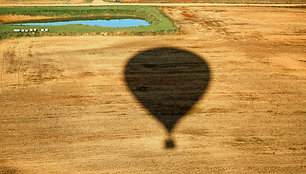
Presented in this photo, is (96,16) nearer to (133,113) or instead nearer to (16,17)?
(16,17)

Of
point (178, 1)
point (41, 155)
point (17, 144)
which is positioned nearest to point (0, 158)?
point (17, 144)

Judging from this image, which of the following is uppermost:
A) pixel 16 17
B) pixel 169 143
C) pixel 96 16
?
pixel 96 16

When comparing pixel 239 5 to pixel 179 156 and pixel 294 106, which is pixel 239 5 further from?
pixel 179 156

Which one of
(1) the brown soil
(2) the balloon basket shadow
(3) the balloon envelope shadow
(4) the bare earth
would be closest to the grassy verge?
(1) the brown soil

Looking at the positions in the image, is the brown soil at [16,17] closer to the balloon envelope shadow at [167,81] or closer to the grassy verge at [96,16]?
the grassy verge at [96,16]

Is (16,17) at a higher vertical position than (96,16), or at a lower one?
lower

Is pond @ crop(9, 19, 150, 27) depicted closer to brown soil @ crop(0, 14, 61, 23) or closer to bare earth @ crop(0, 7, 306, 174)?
brown soil @ crop(0, 14, 61, 23)

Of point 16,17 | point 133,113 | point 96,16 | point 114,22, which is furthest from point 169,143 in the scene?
point 16,17
